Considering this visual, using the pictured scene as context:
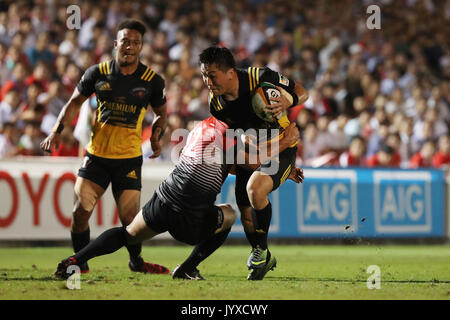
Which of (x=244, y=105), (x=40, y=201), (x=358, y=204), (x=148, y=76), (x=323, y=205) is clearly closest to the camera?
(x=244, y=105)

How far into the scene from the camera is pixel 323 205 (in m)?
12.1

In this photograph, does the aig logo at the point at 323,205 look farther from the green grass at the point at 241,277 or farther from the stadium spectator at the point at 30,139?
the stadium spectator at the point at 30,139

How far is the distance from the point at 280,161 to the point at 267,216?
524mm

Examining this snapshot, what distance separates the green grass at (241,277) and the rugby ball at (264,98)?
150 cm

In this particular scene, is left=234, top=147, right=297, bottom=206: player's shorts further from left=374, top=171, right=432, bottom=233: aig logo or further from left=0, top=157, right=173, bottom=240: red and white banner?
left=374, top=171, right=432, bottom=233: aig logo

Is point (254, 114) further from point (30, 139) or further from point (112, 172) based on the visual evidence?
point (30, 139)

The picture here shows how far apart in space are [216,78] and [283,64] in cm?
949

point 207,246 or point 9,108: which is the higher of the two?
point 9,108

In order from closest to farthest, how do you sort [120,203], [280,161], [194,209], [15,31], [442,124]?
[194,209] < [280,161] < [120,203] < [15,31] < [442,124]

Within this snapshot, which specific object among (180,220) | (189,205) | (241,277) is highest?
(189,205)

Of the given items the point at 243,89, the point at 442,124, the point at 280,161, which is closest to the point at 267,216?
the point at 280,161

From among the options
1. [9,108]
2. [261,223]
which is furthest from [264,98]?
[9,108]

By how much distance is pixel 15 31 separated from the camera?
13.7 meters
